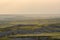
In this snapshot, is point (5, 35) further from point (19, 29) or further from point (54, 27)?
point (54, 27)

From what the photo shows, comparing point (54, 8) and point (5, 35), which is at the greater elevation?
point (54, 8)

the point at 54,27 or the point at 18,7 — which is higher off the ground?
the point at 18,7

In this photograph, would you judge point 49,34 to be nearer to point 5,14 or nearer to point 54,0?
point 54,0

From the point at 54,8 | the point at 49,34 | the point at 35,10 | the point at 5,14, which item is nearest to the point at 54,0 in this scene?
the point at 54,8

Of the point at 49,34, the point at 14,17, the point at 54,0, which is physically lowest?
the point at 49,34

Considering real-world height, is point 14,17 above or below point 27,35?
above

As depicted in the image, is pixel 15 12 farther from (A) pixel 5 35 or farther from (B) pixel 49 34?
(B) pixel 49 34

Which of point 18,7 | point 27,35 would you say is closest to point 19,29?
point 27,35
